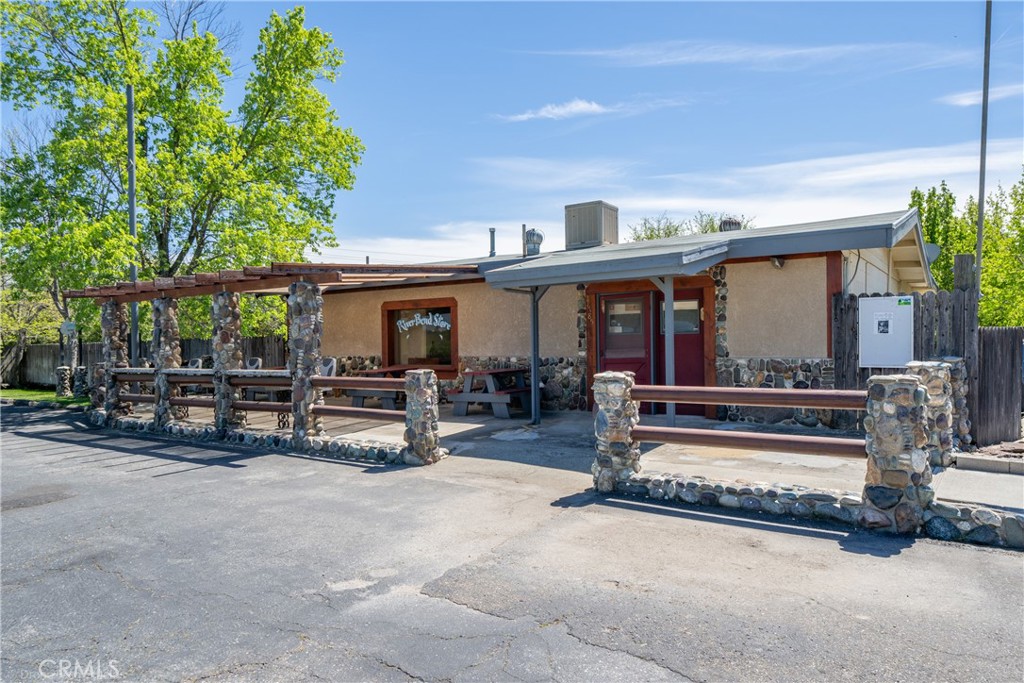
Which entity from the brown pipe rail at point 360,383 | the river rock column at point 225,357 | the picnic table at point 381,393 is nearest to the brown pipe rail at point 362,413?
the brown pipe rail at point 360,383

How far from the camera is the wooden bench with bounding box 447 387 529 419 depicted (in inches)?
468

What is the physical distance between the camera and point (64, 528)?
578cm

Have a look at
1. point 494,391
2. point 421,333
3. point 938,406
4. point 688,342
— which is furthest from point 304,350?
point 938,406

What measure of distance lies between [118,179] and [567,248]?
11479 millimetres

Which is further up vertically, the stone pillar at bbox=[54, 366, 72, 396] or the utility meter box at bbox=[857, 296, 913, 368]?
the utility meter box at bbox=[857, 296, 913, 368]

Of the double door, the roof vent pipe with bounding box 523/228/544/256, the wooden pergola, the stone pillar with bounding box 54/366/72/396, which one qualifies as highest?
the roof vent pipe with bounding box 523/228/544/256

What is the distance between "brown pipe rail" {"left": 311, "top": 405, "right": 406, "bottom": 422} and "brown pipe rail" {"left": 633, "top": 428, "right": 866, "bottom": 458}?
10.9 feet

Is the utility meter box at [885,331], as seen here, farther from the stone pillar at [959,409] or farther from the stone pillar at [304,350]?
the stone pillar at [304,350]

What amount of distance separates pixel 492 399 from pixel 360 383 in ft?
10.4

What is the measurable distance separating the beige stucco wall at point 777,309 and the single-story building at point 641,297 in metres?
0.02

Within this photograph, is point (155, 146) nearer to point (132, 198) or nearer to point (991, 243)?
point (132, 198)

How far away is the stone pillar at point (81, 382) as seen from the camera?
18.8m

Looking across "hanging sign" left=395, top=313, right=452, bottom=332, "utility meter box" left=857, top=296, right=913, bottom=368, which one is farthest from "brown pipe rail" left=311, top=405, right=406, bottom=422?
"utility meter box" left=857, top=296, right=913, bottom=368

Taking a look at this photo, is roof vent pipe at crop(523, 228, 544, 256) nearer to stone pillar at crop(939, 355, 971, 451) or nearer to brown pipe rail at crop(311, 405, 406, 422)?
brown pipe rail at crop(311, 405, 406, 422)
